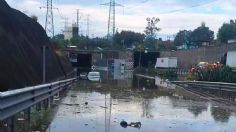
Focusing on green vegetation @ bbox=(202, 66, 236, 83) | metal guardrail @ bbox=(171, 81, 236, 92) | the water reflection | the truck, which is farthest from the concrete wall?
the water reflection

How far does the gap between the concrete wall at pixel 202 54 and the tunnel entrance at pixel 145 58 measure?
11.2 m

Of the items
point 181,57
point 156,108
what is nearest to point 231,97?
point 156,108

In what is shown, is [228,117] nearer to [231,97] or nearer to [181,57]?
[231,97]

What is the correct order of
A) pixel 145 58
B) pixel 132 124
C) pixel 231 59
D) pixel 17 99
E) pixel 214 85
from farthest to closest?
pixel 145 58 < pixel 231 59 < pixel 214 85 < pixel 132 124 < pixel 17 99

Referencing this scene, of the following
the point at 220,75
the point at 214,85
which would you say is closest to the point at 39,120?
the point at 214,85

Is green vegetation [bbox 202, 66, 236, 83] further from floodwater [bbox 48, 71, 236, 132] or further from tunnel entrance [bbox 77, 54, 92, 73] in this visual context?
tunnel entrance [bbox 77, 54, 92, 73]

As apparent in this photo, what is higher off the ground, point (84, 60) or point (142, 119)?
point (142, 119)

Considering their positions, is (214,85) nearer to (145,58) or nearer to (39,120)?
(39,120)

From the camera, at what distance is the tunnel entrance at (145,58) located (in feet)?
463

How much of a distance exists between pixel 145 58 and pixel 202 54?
147 ft

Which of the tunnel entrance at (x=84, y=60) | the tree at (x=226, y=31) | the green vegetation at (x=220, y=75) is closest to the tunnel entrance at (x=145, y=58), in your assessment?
the tunnel entrance at (x=84, y=60)

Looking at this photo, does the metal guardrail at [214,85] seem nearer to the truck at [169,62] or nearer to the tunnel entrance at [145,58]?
the truck at [169,62]

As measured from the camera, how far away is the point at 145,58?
14600cm

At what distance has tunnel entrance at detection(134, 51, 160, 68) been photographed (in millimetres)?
141212
